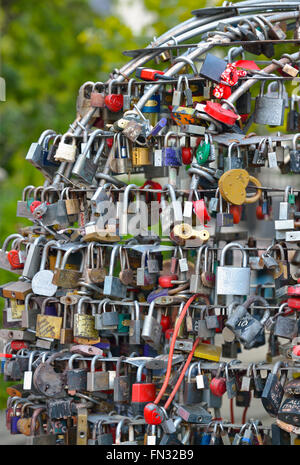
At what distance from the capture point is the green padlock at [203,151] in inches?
182

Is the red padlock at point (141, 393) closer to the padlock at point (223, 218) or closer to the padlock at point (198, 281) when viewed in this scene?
the padlock at point (198, 281)

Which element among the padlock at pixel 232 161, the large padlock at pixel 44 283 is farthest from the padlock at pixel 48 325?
the padlock at pixel 232 161

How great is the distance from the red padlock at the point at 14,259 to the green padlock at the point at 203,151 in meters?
1.56

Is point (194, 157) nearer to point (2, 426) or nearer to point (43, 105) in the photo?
point (2, 426)

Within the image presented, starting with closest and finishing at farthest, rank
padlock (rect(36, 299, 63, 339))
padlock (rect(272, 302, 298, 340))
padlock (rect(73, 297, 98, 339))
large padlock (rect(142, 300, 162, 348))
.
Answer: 1. padlock (rect(272, 302, 298, 340))
2. large padlock (rect(142, 300, 162, 348))
3. padlock (rect(73, 297, 98, 339))
4. padlock (rect(36, 299, 63, 339))

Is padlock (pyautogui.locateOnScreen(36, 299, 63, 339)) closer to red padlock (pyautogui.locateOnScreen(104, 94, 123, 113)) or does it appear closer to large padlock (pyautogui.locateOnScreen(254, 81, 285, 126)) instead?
red padlock (pyautogui.locateOnScreen(104, 94, 123, 113))

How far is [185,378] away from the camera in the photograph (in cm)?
461

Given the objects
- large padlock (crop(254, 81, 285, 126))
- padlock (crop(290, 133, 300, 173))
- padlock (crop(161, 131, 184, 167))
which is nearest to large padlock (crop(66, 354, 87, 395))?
padlock (crop(161, 131, 184, 167))

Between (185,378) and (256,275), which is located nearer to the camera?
(185,378)

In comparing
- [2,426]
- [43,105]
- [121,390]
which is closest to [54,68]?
[43,105]

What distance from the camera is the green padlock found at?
4.62 meters

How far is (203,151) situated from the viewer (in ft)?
15.2

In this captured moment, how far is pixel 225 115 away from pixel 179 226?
2.50 ft

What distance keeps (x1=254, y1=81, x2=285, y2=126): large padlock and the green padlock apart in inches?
21.8
